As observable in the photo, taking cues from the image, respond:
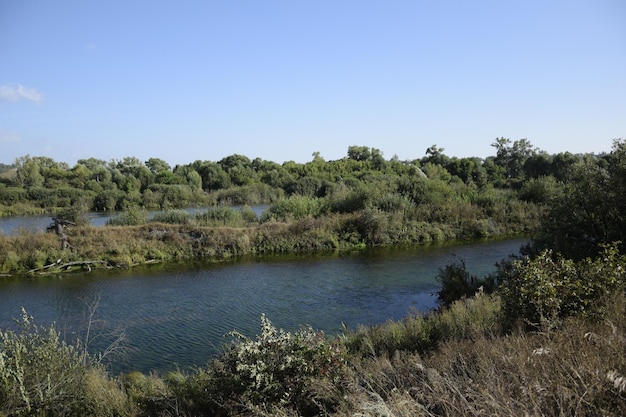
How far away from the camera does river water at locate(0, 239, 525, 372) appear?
524 inches

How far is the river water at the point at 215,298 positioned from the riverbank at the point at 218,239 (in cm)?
172

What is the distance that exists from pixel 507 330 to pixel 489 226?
2722 cm

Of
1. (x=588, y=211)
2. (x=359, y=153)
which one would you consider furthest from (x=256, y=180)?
(x=588, y=211)

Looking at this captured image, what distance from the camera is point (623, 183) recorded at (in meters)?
12.7

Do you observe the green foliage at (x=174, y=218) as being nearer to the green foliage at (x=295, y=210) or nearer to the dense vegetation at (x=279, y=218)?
the dense vegetation at (x=279, y=218)

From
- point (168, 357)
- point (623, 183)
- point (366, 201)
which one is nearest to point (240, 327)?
point (168, 357)

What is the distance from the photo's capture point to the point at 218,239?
2706 centimetres

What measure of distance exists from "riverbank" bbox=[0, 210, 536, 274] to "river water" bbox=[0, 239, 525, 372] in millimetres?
1723

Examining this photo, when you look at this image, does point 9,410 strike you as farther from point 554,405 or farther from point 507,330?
point 507,330

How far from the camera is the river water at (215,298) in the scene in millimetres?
13320

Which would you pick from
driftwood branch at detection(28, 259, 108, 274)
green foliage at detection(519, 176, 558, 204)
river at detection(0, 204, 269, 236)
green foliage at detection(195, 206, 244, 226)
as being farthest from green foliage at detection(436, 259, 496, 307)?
green foliage at detection(519, 176, 558, 204)

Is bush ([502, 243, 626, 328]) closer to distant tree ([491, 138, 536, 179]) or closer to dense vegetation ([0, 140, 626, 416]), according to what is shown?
dense vegetation ([0, 140, 626, 416])

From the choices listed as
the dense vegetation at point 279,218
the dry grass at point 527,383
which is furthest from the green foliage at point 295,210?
the dry grass at point 527,383

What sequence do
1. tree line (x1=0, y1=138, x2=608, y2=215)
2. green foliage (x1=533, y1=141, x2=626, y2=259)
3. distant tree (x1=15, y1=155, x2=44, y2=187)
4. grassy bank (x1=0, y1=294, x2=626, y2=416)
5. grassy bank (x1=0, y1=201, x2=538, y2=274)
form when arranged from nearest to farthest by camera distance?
grassy bank (x1=0, y1=294, x2=626, y2=416)
green foliage (x1=533, y1=141, x2=626, y2=259)
grassy bank (x1=0, y1=201, x2=538, y2=274)
tree line (x1=0, y1=138, x2=608, y2=215)
distant tree (x1=15, y1=155, x2=44, y2=187)
